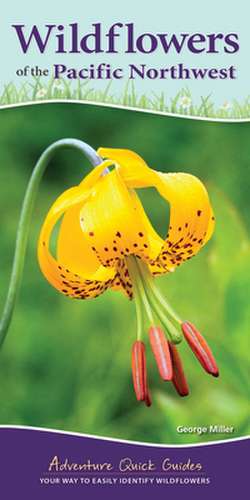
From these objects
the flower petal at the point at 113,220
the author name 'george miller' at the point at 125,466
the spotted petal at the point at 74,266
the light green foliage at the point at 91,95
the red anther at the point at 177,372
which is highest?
the light green foliage at the point at 91,95

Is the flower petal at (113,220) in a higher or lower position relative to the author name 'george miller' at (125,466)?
higher

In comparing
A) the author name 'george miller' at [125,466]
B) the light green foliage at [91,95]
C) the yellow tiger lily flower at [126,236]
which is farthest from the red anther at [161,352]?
the light green foliage at [91,95]

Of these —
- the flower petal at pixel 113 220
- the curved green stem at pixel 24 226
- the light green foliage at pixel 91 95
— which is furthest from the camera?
the light green foliage at pixel 91 95

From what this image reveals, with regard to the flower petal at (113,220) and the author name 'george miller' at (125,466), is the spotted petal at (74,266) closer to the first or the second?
the flower petal at (113,220)

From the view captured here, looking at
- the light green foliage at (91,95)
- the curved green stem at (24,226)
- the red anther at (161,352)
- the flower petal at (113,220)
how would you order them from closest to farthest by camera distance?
the flower petal at (113,220)
the red anther at (161,352)
the curved green stem at (24,226)
the light green foliage at (91,95)

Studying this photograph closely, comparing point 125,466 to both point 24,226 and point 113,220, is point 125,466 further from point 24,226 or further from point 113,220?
point 113,220

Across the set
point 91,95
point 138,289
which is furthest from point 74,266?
point 91,95

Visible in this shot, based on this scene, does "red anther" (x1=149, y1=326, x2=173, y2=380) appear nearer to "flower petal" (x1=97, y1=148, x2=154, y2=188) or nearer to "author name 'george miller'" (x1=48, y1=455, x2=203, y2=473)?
"flower petal" (x1=97, y1=148, x2=154, y2=188)
